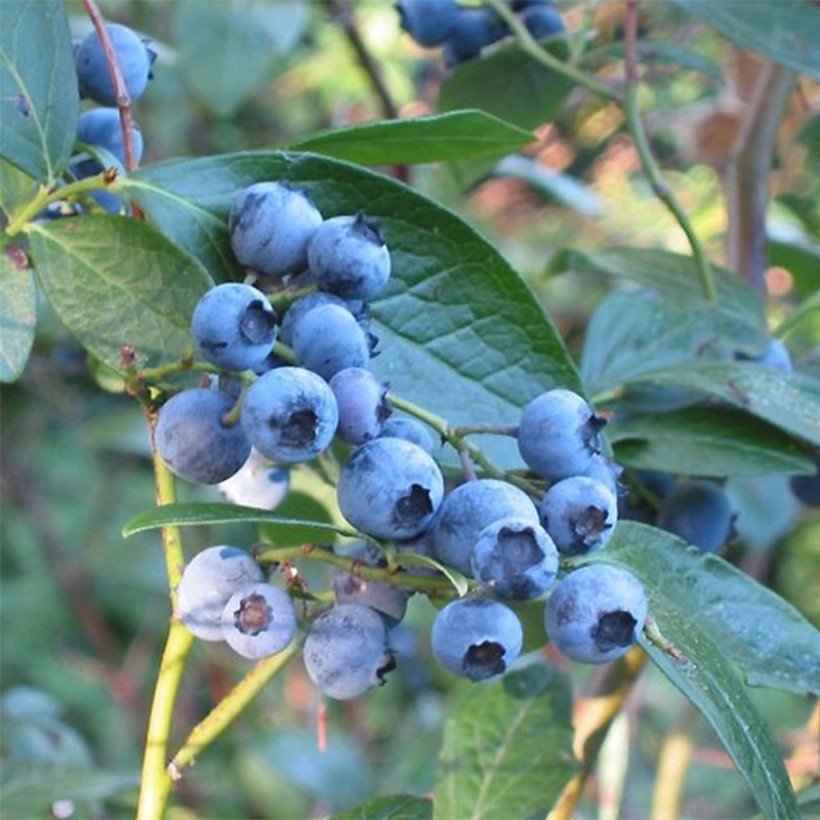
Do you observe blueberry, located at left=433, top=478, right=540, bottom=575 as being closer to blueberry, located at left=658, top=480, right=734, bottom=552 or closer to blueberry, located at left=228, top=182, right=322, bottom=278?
blueberry, located at left=228, top=182, right=322, bottom=278

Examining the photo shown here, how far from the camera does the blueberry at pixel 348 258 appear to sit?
2.14 ft

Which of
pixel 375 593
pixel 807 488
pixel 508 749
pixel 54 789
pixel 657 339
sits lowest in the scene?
pixel 54 789

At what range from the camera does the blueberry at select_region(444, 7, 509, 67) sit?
1.14m

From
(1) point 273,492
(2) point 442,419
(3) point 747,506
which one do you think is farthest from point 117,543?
(2) point 442,419

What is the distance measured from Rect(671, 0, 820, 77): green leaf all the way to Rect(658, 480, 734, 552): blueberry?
30 cm

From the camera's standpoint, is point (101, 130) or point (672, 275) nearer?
point (101, 130)

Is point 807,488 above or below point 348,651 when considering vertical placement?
below

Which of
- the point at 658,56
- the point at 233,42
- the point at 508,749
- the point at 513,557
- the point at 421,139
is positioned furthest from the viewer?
the point at 233,42

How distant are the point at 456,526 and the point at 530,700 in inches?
17.0

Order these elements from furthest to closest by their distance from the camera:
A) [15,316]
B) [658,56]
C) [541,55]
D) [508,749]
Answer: [658,56]
[541,55]
[508,749]
[15,316]

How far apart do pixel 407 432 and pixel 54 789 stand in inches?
25.2

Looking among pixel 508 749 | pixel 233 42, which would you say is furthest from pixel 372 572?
pixel 233 42

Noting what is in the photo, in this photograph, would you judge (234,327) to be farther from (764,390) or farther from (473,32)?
(473,32)

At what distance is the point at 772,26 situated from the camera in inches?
39.3
